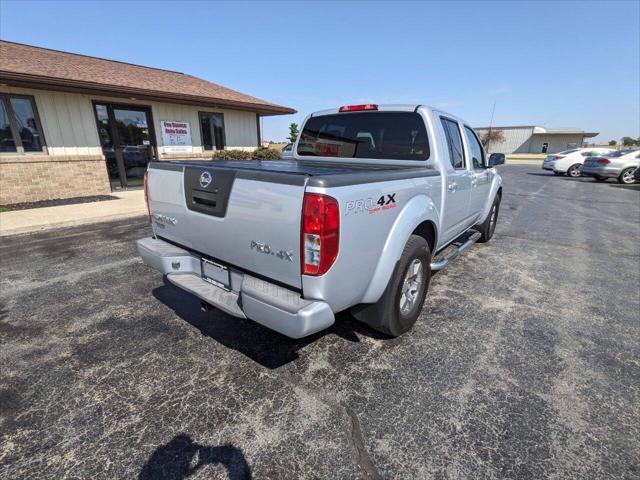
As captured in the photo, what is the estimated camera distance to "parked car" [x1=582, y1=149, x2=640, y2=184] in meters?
16.3

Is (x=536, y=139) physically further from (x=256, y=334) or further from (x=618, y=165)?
(x=256, y=334)

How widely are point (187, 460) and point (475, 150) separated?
5.02m

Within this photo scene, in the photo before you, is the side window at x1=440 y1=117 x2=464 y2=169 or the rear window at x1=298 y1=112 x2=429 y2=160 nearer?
the rear window at x1=298 y1=112 x2=429 y2=160

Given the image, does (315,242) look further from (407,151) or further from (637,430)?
(637,430)

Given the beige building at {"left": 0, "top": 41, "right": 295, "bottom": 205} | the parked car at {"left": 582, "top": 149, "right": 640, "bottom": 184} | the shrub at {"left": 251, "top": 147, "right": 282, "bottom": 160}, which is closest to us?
the beige building at {"left": 0, "top": 41, "right": 295, "bottom": 205}

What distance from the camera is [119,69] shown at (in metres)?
12.9

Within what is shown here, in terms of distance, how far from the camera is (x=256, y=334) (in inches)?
124

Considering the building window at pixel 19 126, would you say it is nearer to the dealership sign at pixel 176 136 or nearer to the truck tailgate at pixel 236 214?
the dealership sign at pixel 176 136

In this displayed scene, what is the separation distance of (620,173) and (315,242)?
21009 mm

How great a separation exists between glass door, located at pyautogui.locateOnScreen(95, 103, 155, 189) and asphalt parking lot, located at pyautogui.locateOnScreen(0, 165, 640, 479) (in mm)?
8309

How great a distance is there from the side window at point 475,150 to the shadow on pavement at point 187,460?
13.9 ft

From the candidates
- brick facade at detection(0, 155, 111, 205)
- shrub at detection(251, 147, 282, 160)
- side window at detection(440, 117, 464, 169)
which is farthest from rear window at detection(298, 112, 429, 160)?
shrub at detection(251, 147, 282, 160)

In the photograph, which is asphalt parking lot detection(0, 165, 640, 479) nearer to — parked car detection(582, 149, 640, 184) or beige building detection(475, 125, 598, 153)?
parked car detection(582, 149, 640, 184)

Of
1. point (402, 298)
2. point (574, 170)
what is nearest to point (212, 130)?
point (402, 298)
